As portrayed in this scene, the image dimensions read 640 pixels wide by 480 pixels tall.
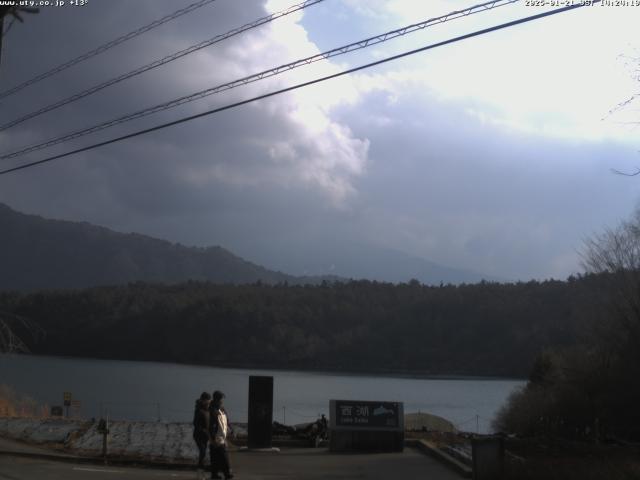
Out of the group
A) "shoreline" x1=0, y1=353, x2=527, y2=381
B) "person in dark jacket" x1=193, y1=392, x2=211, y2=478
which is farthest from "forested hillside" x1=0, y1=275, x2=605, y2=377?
"person in dark jacket" x1=193, y1=392, x2=211, y2=478

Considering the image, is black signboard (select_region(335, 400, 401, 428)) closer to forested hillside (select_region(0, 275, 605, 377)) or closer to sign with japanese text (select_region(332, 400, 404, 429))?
sign with japanese text (select_region(332, 400, 404, 429))

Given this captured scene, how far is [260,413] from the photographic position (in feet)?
63.2

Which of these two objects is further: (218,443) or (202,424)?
(202,424)

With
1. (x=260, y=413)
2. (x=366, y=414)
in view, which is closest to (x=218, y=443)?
(x=260, y=413)

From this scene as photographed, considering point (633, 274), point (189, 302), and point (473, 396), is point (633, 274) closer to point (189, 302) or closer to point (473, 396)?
point (473, 396)

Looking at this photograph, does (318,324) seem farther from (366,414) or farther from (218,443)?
(218,443)

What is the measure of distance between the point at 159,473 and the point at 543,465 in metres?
7.51

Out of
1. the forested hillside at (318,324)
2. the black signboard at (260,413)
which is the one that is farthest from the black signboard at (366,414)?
the forested hillside at (318,324)

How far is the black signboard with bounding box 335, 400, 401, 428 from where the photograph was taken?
1995 centimetres

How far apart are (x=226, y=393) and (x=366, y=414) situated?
124 ft

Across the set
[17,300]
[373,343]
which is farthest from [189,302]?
[373,343]

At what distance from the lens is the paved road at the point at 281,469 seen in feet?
49.1

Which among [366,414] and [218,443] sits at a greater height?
[366,414]

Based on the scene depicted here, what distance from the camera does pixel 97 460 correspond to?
1717 centimetres
